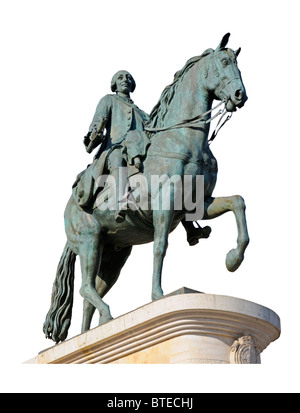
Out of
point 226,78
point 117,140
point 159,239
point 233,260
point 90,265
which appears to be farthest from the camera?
point 117,140

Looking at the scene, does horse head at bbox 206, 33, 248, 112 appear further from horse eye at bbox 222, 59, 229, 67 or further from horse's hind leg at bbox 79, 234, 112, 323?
horse's hind leg at bbox 79, 234, 112, 323

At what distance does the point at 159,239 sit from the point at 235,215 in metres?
0.89

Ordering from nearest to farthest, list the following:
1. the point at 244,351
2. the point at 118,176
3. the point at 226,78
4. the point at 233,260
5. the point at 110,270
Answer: the point at 244,351 → the point at 233,260 → the point at 226,78 → the point at 118,176 → the point at 110,270

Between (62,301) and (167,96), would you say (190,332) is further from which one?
(167,96)

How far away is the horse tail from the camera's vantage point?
1717 centimetres

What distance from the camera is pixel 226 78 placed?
52.1 ft

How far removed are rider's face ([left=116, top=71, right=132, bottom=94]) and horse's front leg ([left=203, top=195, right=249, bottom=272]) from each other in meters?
2.16

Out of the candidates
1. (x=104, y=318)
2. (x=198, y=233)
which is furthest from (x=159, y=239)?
(x=104, y=318)

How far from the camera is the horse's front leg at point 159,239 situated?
15.7 meters

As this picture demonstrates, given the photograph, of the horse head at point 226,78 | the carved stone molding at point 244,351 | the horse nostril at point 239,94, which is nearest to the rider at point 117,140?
the horse head at point 226,78

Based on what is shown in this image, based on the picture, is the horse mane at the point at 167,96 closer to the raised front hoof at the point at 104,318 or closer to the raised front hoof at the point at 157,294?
the raised front hoof at the point at 157,294

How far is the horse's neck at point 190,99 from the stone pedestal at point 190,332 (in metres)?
2.22
